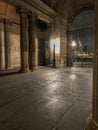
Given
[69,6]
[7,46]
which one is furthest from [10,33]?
[69,6]

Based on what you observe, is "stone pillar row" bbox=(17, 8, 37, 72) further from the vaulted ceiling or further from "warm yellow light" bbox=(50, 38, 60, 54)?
the vaulted ceiling

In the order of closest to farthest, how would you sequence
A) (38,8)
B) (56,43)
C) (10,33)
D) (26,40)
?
(26,40)
(38,8)
(10,33)
(56,43)

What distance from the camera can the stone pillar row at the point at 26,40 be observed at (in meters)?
9.77

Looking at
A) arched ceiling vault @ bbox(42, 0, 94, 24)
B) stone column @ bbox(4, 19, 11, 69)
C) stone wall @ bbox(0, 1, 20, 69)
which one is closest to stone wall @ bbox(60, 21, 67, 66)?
arched ceiling vault @ bbox(42, 0, 94, 24)

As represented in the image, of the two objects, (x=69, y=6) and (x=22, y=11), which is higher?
(x=69, y=6)

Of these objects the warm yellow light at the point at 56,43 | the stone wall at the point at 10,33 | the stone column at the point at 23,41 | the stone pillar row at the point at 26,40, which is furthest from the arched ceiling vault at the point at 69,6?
the stone column at the point at 23,41

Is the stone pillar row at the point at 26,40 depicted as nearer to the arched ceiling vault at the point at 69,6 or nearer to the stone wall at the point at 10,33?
the stone wall at the point at 10,33

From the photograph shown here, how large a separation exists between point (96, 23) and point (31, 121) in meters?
2.02

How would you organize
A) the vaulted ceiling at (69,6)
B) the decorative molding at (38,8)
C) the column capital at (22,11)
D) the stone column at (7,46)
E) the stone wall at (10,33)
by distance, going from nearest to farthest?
1. the decorative molding at (38,8)
2. the column capital at (22,11)
3. the stone wall at (10,33)
4. the stone column at (7,46)
5. the vaulted ceiling at (69,6)

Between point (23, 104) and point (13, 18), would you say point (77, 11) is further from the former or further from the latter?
point (23, 104)

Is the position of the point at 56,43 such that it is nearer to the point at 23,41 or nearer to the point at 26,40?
the point at 26,40

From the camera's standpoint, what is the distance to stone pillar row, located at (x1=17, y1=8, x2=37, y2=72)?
9773 millimetres

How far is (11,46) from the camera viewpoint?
Result: 12.6m

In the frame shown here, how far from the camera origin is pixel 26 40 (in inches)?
396
